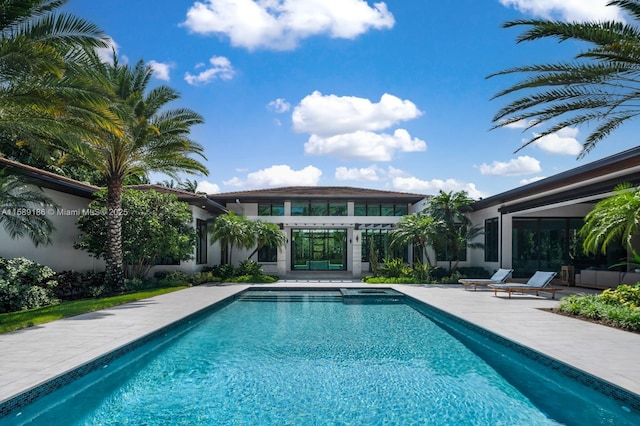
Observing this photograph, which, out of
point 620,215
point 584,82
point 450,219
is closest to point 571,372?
point 620,215

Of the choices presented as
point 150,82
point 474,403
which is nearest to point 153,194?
point 150,82

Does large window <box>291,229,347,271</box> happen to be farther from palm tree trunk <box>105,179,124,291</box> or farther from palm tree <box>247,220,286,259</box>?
palm tree trunk <box>105,179,124,291</box>

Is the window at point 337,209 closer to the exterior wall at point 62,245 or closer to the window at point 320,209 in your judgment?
the window at point 320,209

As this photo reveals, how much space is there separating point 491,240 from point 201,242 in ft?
46.9

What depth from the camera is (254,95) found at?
66.7ft

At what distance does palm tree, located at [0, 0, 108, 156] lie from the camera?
880 centimetres

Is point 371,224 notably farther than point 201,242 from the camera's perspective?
Yes

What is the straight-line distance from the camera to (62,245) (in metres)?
17.6

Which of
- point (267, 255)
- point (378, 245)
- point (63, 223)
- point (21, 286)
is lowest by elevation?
point (21, 286)

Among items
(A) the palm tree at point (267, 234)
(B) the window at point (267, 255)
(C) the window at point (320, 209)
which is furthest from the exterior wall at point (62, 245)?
(C) the window at point (320, 209)

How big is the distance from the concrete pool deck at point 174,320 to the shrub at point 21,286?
247 cm

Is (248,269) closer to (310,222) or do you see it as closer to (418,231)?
(310,222)

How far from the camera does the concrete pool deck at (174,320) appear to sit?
609 cm

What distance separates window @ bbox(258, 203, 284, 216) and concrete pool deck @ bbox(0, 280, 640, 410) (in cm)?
1334
